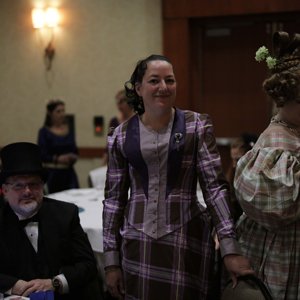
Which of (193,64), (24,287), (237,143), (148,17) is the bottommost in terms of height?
(24,287)

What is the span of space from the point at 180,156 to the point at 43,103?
439cm

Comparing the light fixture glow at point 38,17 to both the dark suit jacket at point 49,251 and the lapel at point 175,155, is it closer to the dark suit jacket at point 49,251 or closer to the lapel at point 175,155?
the dark suit jacket at point 49,251

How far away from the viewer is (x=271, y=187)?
4.82 ft

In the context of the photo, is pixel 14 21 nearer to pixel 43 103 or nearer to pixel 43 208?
pixel 43 103

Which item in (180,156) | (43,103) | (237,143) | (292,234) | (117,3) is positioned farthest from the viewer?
(43,103)

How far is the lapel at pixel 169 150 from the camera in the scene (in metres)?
1.72

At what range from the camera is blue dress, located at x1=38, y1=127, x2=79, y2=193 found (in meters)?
4.82

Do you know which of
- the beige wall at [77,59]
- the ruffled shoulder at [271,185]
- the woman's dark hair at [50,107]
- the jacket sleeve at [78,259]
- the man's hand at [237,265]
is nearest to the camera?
the ruffled shoulder at [271,185]

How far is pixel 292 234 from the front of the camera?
60.6 inches

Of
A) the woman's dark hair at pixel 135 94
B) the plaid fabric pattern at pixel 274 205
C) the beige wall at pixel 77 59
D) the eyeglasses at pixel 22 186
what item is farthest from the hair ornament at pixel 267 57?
the beige wall at pixel 77 59

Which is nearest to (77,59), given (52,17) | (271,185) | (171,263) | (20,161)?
(52,17)

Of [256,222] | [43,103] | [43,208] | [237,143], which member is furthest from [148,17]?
[256,222]

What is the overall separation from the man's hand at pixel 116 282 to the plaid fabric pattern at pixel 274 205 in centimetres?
50

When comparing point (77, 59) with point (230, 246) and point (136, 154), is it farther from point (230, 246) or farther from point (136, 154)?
point (230, 246)
